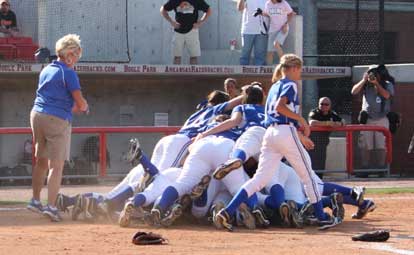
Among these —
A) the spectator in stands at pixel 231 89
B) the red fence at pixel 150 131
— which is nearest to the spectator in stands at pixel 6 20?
the red fence at pixel 150 131

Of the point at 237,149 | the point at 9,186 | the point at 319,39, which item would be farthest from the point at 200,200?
the point at 319,39

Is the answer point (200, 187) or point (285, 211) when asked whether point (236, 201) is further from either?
point (285, 211)

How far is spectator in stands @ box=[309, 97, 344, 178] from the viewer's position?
18.5 meters

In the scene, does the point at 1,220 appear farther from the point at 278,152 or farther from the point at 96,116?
the point at 96,116

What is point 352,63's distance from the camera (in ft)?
73.6

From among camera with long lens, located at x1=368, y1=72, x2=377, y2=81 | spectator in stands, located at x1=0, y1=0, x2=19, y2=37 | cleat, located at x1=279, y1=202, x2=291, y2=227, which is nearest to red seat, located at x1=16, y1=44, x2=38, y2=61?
spectator in stands, located at x1=0, y1=0, x2=19, y2=37

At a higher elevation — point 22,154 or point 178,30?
point 178,30

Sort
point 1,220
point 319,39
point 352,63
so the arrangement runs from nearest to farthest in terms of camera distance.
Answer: point 1,220 → point 352,63 → point 319,39

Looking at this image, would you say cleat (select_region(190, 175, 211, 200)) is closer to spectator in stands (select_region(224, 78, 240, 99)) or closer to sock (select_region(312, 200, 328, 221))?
sock (select_region(312, 200, 328, 221))

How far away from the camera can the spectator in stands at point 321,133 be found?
18453 millimetres

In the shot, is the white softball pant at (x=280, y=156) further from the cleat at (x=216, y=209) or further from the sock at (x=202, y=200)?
the sock at (x=202, y=200)

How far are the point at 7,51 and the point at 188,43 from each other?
3511 millimetres

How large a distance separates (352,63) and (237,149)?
12.3 m

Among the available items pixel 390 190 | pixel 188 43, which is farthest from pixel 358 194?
pixel 188 43
